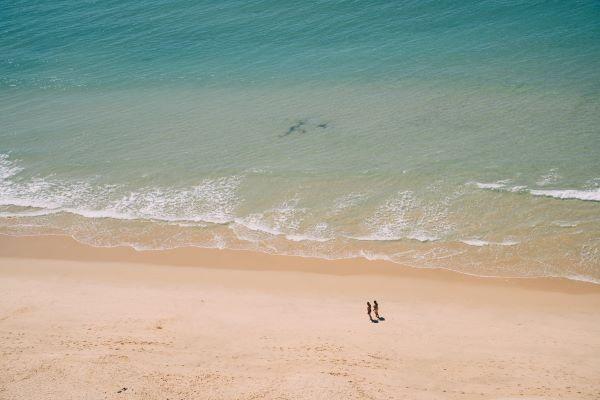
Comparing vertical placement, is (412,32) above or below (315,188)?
above

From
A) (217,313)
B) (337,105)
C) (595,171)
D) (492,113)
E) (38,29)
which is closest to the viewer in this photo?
(217,313)

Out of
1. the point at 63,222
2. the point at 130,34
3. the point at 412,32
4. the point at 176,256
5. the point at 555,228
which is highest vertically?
the point at 130,34

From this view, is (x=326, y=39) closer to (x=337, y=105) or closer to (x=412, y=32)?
(x=412, y=32)

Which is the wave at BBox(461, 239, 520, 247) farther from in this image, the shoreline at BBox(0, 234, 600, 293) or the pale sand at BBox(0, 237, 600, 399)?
the pale sand at BBox(0, 237, 600, 399)

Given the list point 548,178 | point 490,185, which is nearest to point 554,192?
point 548,178

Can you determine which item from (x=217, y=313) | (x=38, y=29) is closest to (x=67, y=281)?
(x=217, y=313)

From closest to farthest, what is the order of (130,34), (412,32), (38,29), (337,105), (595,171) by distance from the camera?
(595,171) < (337,105) < (412,32) < (130,34) < (38,29)

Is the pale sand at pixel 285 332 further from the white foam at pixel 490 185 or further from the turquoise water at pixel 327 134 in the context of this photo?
the white foam at pixel 490 185
